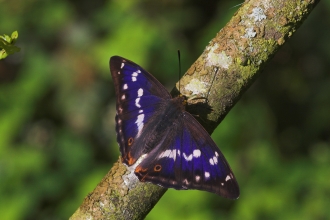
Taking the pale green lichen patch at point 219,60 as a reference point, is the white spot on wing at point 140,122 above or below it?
below

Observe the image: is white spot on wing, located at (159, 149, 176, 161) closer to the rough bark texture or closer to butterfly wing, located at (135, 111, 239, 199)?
butterfly wing, located at (135, 111, 239, 199)

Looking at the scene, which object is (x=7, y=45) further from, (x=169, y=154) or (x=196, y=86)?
(x=169, y=154)

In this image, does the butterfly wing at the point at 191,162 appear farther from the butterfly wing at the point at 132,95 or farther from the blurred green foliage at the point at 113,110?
the blurred green foliage at the point at 113,110

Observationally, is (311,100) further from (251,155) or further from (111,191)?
(111,191)

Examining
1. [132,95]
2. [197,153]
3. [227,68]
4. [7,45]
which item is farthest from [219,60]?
[7,45]

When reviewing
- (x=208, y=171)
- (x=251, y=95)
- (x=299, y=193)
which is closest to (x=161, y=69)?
(x=251, y=95)

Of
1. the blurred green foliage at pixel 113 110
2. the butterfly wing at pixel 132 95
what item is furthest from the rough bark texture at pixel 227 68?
the blurred green foliage at pixel 113 110
